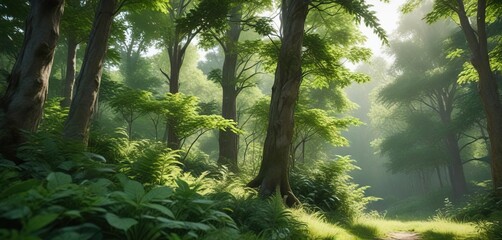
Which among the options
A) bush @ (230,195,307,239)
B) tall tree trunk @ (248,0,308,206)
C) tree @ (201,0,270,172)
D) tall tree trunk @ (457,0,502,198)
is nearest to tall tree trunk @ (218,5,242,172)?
tree @ (201,0,270,172)

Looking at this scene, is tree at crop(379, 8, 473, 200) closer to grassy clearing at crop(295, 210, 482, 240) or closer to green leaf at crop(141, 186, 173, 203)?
grassy clearing at crop(295, 210, 482, 240)

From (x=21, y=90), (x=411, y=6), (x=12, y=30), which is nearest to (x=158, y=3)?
(x=21, y=90)

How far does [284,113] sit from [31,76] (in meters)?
4.71

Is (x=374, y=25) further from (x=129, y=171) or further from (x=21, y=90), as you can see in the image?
(x=21, y=90)

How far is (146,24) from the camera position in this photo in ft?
41.5

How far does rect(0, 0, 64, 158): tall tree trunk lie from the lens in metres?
3.80

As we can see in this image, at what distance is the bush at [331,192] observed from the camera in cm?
797

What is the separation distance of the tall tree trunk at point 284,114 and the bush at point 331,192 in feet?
4.61

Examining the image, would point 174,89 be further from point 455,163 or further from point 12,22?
point 455,163

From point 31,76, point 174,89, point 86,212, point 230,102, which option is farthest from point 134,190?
point 230,102

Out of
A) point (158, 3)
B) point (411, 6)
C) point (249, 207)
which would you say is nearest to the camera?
point (249, 207)

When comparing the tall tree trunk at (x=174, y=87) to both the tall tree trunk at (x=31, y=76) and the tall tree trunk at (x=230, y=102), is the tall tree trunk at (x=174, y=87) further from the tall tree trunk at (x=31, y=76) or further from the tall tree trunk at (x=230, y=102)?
the tall tree trunk at (x=31, y=76)

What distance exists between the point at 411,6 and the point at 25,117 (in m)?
11.6

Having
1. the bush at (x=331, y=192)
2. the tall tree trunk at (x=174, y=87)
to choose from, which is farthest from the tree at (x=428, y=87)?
the tall tree trunk at (x=174, y=87)
